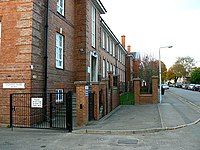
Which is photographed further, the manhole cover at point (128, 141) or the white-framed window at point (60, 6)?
the white-framed window at point (60, 6)

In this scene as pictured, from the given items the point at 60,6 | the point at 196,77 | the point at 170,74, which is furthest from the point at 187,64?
the point at 60,6

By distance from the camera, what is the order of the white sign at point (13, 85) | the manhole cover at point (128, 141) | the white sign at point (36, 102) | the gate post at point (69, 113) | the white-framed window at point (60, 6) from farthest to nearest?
the white-framed window at point (60, 6)
the white sign at point (13, 85)
the white sign at point (36, 102)
the gate post at point (69, 113)
the manhole cover at point (128, 141)

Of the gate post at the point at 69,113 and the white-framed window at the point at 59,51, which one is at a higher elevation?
the white-framed window at the point at 59,51

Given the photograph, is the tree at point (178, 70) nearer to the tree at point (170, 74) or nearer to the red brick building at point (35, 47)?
the tree at point (170, 74)

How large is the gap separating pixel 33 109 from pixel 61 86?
12.4 feet

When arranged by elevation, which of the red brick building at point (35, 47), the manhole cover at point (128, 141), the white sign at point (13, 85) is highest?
the red brick building at point (35, 47)

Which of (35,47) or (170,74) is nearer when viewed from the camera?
(35,47)

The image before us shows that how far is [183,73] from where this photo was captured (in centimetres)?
9469

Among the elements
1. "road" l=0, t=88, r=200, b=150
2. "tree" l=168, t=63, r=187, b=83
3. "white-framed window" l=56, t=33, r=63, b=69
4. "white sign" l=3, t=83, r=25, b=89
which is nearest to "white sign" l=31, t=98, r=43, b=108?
"road" l=0, t=88, r=200, b=150

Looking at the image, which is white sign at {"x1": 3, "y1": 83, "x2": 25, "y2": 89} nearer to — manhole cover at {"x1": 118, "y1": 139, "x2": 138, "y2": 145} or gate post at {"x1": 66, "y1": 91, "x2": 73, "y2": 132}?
gate post at {"x1": 66, "y1": 91, "x2": 73, "y2": 132}

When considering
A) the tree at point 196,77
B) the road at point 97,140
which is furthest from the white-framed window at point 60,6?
the tree at point 196,77

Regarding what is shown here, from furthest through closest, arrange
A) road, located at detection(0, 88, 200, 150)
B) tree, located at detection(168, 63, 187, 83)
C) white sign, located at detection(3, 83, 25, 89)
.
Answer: tree, located at detection(168, 63, 187, 83), white sign, located at detection(3, 83, 25, 89), road, located at detection(0, 88, 200, 150)

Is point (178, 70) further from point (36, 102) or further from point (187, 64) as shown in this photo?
point (36, 102)

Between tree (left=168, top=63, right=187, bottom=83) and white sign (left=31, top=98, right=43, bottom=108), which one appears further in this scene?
tree (left=168, top=63, right=187, bottom=83)
